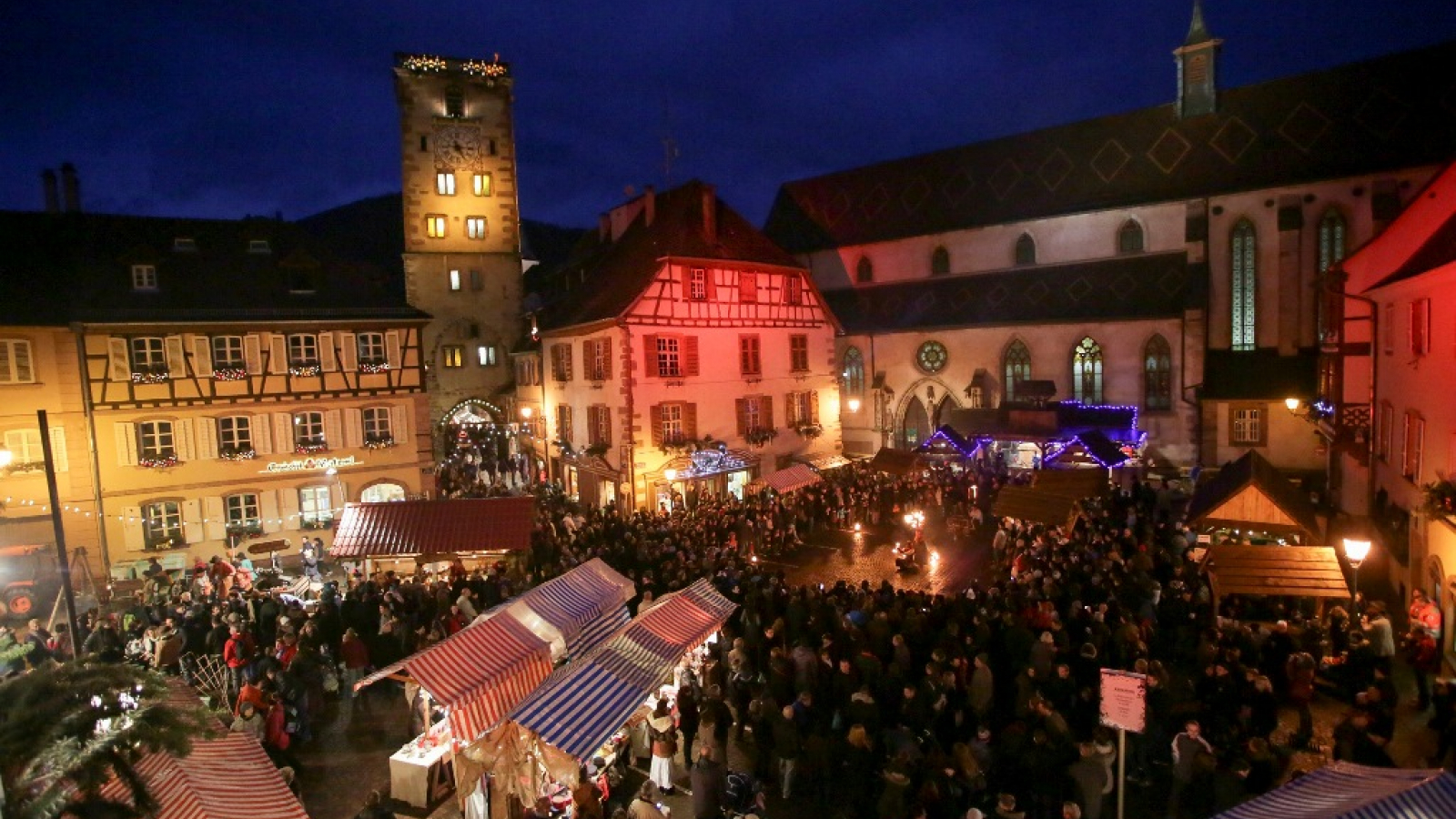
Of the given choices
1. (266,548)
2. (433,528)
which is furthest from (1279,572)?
(266,548)

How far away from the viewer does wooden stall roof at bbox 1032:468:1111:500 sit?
65.1ft

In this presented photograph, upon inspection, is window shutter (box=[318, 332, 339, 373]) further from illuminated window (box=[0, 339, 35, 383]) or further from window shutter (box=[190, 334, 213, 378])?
illuminated window (box=[0, 339, 35, 383])

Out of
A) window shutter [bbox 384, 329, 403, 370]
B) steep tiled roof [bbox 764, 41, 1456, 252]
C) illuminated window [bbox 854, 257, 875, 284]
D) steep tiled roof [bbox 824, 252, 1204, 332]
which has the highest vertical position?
steep tiled roof [bbox 764, 41, 1456, 252]

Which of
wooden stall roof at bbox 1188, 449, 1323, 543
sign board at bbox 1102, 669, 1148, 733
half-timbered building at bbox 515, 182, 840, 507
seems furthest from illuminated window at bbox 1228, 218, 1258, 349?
sign board at bbox 1102, 669, 1148, 733

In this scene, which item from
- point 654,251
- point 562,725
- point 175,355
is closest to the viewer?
point 562,725

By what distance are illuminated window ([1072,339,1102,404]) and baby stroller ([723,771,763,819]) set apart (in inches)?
1060

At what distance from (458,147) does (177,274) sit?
42.6ft

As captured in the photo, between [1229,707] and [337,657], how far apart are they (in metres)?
13.5

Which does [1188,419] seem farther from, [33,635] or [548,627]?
[33,635]

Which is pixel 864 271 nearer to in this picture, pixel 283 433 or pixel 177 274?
pixel 283 433

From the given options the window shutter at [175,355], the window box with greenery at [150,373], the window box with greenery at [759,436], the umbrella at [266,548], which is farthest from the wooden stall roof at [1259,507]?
the window box with greenery at [150,373]

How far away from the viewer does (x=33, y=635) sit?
13.6 meters

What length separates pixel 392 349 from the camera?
1007 inches

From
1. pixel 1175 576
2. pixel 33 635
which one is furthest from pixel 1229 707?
pixel 33 635
